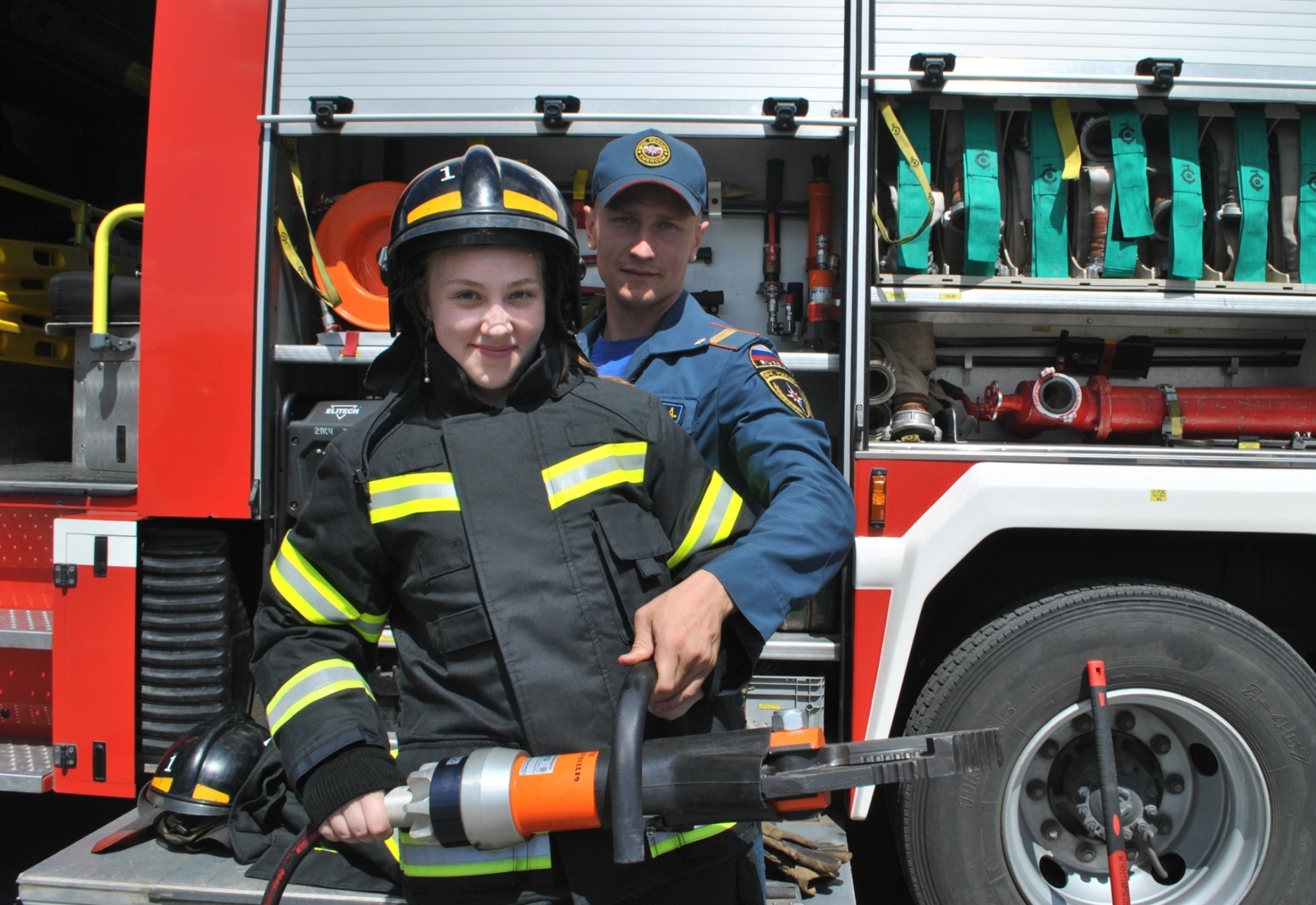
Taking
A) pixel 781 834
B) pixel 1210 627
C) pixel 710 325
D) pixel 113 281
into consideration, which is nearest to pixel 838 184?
pixel 710 325

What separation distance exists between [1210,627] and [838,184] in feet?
5.60

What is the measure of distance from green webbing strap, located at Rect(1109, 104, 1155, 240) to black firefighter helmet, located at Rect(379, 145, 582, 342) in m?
1.96

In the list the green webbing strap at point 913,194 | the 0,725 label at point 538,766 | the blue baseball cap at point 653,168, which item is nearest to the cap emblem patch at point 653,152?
the blue baseball cap at point 653,168

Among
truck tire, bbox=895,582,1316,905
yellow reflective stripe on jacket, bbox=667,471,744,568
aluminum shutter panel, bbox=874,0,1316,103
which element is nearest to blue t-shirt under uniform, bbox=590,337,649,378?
yellow reflective stripe on jacket, bbox=667,471,744,568

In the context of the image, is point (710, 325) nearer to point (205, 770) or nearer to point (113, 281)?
point (205, 770)

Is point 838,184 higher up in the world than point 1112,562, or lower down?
higher up

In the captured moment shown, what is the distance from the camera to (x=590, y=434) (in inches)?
51.6

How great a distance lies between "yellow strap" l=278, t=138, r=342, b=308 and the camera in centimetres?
261

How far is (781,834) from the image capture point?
8.12 ft

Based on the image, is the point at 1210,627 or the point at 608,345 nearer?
the point at 608,345

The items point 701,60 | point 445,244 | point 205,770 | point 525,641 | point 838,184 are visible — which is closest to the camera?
point 525,641

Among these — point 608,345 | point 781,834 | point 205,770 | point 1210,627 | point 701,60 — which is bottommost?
point 781,834

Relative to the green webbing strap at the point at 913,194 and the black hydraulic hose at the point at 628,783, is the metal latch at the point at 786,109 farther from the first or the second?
the black hydraulic hose at the point at 628,783

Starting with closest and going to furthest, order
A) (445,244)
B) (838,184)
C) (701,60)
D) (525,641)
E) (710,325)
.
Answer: (525,641) < (445,244) < (710,325) < (701,60) < (838,184)
